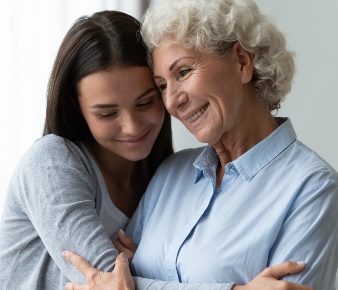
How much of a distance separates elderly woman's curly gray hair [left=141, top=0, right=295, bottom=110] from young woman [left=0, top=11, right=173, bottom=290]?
12 centimetres

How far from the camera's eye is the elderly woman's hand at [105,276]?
1.84 m

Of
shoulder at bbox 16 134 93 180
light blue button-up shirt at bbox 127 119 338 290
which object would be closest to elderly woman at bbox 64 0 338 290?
light blue button-up shirt at bbox 127 119 338 290

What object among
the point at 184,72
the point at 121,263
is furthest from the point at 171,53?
the point at 121,263

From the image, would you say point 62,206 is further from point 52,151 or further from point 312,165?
point 312,165

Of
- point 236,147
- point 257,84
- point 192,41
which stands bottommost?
point 236,147

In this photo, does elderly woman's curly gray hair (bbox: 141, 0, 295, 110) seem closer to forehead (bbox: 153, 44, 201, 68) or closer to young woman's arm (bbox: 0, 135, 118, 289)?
forehead (bbox: 153, 44, 201, 68)

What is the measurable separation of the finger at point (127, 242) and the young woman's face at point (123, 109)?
24 centimetres

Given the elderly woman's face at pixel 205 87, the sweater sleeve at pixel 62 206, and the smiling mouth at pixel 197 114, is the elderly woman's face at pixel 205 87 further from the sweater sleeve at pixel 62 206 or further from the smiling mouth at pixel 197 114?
the sweater sleeve at pixel 62 206

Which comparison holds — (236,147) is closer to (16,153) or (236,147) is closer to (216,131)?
(216,131)

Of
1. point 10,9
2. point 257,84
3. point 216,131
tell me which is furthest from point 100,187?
point 10,9

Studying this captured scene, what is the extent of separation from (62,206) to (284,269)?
2.12 ft

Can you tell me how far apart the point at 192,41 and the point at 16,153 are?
123cm

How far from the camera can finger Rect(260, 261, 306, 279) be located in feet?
5.57

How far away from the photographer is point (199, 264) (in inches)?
72.5
